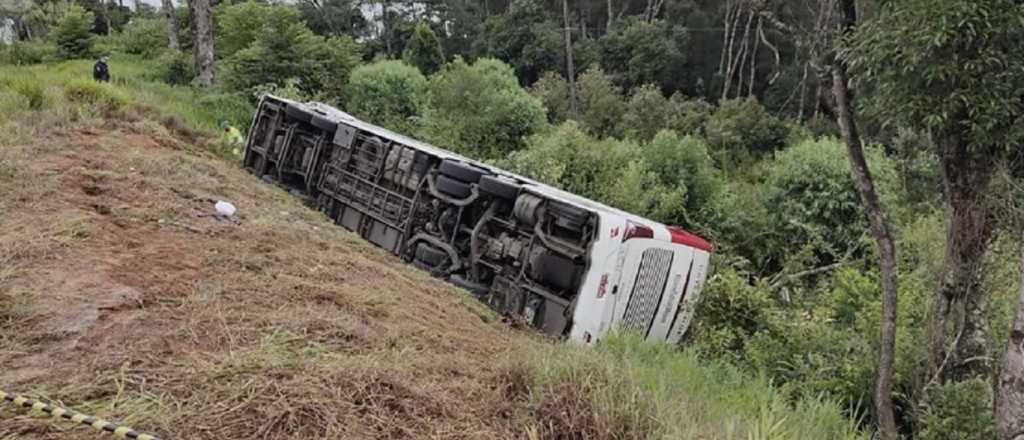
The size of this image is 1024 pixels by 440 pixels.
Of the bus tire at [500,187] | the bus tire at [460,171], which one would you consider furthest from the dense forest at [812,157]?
the bus tire at [460,171]

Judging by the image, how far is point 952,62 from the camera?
148 inches

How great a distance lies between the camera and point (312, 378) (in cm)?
A: 299

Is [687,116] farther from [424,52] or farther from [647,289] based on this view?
[647,289]

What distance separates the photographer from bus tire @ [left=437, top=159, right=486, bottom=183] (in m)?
6.65

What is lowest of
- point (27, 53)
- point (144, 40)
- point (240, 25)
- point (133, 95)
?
point (27, 53)

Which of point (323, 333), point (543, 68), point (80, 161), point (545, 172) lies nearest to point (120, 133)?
point (80, 161)

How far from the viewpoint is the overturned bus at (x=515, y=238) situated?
5609mm

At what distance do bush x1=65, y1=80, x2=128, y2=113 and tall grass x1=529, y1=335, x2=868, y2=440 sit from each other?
31.0 ft

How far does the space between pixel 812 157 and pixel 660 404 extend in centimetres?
1058

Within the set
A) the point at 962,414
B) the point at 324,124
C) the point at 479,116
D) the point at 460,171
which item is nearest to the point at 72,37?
the point at 479,116

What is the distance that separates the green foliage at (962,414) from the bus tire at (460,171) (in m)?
4.08

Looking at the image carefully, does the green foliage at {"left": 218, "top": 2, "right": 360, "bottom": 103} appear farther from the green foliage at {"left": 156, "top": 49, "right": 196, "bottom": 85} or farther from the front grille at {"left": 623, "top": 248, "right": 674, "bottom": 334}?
the front grille at {"left": 623, "top": 248, "right": 674, "bottom": 334}

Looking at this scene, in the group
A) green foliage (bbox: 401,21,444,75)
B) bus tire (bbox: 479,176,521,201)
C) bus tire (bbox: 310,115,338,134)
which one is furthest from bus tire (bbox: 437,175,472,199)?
green foliage (bbox: 401,21,444,75)

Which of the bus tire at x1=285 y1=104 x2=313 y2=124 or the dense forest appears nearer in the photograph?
the dense forest
